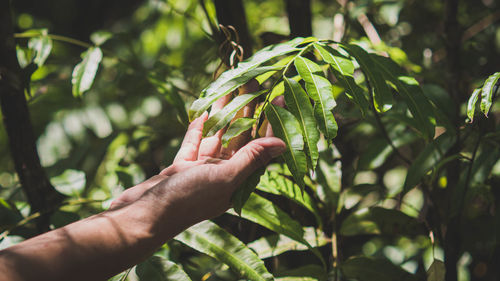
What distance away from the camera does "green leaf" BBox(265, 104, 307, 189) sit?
0.62 metres

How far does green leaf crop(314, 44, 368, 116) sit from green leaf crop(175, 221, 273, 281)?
1.19 feet

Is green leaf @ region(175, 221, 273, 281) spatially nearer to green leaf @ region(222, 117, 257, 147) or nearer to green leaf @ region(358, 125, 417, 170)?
green leaf @ region(222, 117, 257, 147)

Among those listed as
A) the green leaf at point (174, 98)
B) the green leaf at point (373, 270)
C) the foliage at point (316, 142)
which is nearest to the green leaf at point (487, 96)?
the foliage at point (316, 142)

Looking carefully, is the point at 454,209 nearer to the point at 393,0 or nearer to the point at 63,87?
the point at 393,0

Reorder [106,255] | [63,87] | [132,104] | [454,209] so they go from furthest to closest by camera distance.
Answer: [132,104]
[63,87]
[454,209]
[106,255]

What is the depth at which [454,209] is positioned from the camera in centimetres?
91

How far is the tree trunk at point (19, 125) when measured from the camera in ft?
2.88

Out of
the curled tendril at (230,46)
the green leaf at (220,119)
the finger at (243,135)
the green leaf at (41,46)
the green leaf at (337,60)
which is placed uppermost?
the green leaf at (41,46)

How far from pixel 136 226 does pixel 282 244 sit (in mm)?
425

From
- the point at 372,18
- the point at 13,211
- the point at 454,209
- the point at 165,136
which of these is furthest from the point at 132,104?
the point at 454,209

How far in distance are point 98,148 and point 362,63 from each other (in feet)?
3.11

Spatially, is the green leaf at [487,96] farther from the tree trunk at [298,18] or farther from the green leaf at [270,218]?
the tree trunk at [298,18]

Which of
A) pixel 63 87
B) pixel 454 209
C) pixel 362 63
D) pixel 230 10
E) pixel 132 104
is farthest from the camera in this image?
pixel 132 104

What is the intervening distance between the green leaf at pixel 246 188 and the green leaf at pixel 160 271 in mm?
→ 212
